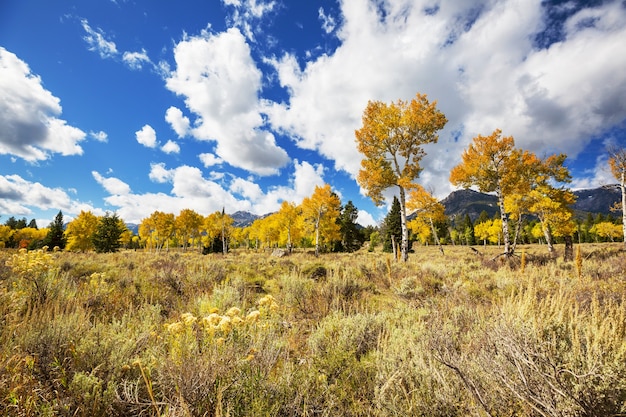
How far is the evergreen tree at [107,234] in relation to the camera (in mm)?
45344

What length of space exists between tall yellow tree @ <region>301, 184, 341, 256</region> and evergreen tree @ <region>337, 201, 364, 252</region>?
36.5ft

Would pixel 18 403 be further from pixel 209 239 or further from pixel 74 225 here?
pixel 209 239

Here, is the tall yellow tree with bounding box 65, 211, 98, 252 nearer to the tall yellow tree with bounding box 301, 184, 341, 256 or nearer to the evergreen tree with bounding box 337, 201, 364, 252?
the tall yellow tree with bounding box 301, 184, 341, 256

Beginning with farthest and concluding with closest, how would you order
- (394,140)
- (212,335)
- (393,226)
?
(393,226)
(394,140)
(212,335)

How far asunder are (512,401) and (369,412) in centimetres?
121

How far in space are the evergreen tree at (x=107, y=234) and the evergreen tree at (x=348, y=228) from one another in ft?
128

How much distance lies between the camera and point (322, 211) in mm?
33125

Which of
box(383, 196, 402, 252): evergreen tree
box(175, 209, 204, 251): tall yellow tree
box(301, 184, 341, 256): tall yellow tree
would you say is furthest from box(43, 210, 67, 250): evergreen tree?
box(383, 196, 402, 252): evergreen tree

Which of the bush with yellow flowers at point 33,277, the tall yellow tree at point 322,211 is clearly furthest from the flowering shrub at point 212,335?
the tall yellow tree at point 322,211

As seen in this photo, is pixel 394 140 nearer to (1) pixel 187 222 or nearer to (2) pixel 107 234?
(1) pixel 187 222

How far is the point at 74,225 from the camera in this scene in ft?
135

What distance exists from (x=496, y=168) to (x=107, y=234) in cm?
5637

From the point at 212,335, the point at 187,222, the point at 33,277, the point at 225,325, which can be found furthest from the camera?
the point at 187,222

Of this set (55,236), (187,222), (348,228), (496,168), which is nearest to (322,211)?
(348,228)
